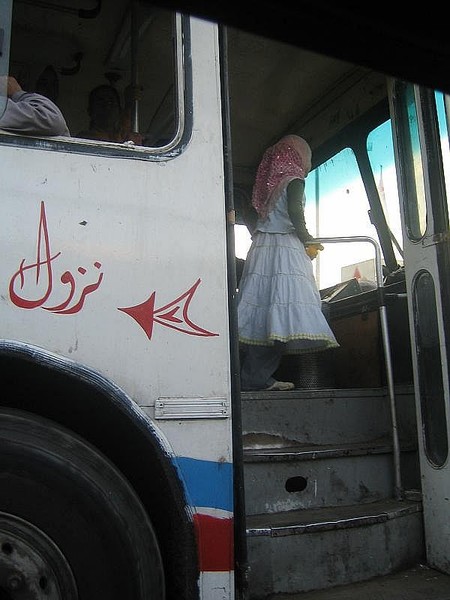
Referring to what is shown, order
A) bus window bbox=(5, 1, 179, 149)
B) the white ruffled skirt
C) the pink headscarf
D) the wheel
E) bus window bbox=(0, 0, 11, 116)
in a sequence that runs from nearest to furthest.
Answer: the wheel → bus window bbox=(0, 0, 11, 116) → bus window bbox=(5, 1, 179, 149) → the white ruffled skirt → the pink headscarf

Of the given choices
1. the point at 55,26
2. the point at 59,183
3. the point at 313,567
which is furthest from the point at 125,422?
the point at 55,26

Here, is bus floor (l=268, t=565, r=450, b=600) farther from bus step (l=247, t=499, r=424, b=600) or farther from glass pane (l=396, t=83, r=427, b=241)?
glass pane (l=396, t=83, r=427, b=241)

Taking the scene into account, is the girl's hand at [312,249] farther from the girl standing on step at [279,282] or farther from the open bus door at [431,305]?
the open bus door at [431,305]

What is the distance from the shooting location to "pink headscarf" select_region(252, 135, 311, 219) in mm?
3703

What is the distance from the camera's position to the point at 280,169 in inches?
147

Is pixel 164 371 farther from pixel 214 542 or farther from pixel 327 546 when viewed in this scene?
pixel 327 546

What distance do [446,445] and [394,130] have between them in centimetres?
154

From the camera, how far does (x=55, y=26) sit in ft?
9.19

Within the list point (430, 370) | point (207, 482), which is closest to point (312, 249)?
point (430, 370)

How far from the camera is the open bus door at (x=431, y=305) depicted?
2678 millimetres

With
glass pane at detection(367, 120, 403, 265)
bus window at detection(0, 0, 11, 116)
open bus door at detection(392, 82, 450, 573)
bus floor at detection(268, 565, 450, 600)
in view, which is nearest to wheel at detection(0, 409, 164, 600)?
bus floor at detection(268, 565, 450, 600)

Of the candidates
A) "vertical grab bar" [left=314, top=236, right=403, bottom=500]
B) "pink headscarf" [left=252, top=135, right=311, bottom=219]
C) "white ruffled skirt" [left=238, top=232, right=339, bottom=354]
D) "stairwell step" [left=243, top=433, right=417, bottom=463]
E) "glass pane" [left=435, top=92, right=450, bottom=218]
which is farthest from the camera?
"pink headscarf" [left=252, top=135, right=311, bottom=219]

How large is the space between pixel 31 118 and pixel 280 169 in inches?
79.5

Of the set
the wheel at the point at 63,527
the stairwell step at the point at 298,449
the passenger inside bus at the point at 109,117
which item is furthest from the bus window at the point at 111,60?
the stairwell step at the point at 298,449
